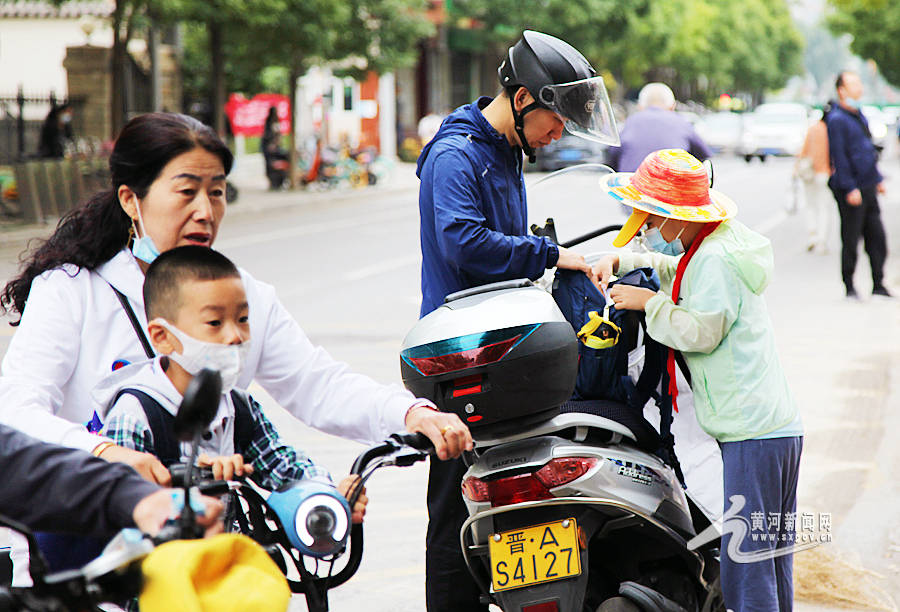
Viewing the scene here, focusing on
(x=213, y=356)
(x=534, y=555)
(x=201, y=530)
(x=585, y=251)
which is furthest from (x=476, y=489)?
(x=201, y=530)

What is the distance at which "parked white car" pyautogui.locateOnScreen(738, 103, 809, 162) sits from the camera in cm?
3947

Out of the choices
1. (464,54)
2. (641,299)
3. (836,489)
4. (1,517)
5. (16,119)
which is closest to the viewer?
(1,517)

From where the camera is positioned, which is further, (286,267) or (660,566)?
(286,267)

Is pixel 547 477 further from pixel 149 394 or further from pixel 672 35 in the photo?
pixel 672 35

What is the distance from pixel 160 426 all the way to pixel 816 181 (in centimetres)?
1337

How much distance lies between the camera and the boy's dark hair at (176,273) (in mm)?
2295

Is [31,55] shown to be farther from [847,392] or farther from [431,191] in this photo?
[431,191]

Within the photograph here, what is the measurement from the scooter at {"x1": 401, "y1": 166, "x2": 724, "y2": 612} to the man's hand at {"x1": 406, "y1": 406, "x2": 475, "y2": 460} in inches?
17.9

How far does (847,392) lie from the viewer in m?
7.53

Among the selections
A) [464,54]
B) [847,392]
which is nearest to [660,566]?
[847,392]

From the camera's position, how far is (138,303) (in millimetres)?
2666

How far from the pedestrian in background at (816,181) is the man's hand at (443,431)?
39.2 ft

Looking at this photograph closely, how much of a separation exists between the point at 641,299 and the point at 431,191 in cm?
76

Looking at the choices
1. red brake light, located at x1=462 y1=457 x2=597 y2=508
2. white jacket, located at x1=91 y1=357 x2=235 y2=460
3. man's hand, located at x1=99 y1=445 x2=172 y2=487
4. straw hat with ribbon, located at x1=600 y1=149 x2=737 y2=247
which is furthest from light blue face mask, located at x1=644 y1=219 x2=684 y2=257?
man's hand, located at x1=99 y1=445 x2=172 y2=487
